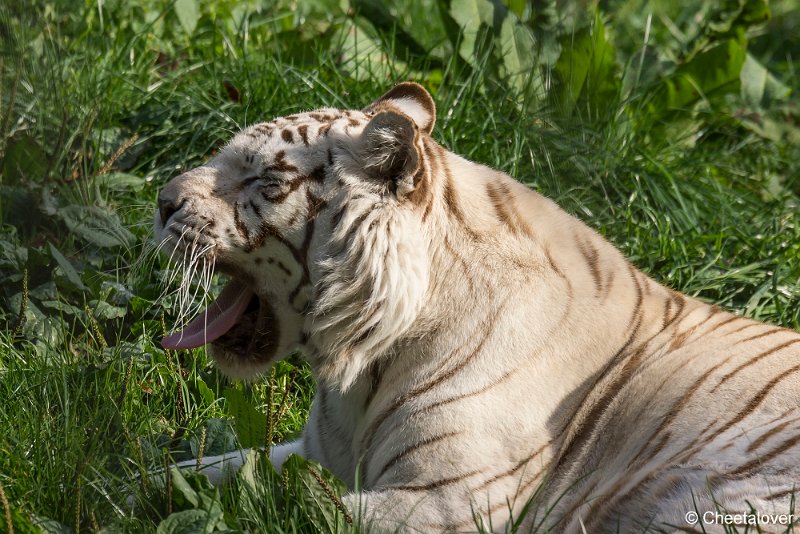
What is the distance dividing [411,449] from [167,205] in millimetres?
934

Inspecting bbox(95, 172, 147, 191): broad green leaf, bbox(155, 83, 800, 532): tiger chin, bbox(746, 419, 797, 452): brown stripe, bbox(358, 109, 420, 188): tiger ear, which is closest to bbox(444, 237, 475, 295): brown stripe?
bbox(155, 83, 800, 532): tiger chin

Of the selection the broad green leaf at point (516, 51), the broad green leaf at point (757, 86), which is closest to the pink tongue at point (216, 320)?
the broad green leaf at point (516, 51)

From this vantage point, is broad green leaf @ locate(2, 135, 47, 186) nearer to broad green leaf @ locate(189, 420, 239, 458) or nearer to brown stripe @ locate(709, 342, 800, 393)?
broad green leaf @ locate(189, 420, 239, 458)

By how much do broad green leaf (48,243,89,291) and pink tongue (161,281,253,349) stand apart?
67cm

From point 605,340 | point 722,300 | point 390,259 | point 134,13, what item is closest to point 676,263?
point 722,300

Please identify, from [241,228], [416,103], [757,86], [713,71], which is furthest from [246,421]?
[757,86]

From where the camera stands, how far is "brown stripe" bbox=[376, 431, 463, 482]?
2.58 metres

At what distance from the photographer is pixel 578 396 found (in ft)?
8.93

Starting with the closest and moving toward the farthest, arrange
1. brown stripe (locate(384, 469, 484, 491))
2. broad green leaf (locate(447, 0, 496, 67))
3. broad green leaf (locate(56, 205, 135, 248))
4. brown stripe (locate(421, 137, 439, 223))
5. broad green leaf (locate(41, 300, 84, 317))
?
brown stripe (locate(384, 469, 484, 491)), brown stripe (locate(421, 137, 439, 223)), broad green leaf (locate(41, 300, 84, 317)), broad green leaf (locate(56, 205, 135, 248)), broad green leaf (locate(447, 0, 496, 67))

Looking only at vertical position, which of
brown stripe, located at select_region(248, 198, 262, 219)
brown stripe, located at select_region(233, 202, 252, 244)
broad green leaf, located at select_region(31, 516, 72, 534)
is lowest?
broad green leaf, located at select_region(31, 516, 72, 534)

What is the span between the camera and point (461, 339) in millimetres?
2723

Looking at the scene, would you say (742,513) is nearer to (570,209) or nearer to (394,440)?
(394,440)

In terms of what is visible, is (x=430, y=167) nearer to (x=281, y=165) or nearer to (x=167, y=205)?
(x=281, y=165)

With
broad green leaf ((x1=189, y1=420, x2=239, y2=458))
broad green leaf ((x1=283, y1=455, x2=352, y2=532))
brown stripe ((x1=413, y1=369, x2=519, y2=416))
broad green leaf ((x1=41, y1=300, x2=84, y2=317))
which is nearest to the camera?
broad green leaf ((x1=283, y1=455, x2=352, y2=532))
